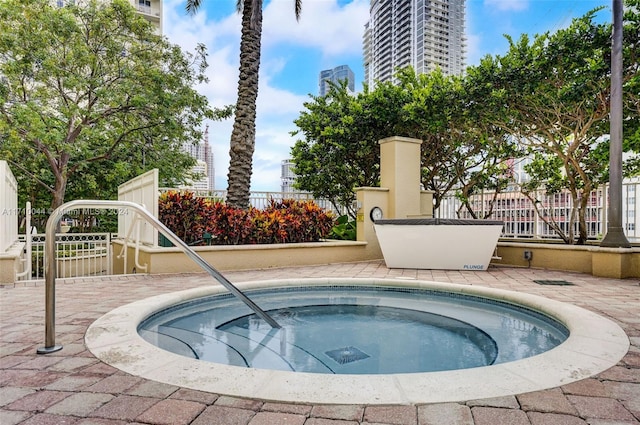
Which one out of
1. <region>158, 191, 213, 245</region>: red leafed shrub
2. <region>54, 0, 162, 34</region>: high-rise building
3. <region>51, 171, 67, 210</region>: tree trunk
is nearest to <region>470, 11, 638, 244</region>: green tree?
<region>158, 191, 213, 245</region>: red leafed shrub

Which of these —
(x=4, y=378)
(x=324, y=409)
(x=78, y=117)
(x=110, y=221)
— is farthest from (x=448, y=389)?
(x=110, y=221)

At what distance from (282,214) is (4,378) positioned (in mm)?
5580

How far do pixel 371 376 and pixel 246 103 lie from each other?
6853mm

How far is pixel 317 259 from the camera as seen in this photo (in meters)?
6.97

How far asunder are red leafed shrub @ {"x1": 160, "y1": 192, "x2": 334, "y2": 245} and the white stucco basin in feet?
5.64

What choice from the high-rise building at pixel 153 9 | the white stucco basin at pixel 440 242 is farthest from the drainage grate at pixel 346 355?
the high-rise building at pixel 153 9

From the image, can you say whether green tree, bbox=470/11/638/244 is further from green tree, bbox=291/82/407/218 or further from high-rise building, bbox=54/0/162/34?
high-rise building, bbox=54/0/162/34

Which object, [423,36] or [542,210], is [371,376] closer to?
[542,210]

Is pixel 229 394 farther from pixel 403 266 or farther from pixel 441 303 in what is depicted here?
pixel 403 266

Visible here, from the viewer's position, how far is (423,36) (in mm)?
17375

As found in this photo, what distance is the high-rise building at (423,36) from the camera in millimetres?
17266

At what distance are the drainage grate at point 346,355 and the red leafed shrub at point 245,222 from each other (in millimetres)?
4320

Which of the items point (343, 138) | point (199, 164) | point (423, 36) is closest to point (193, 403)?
point (343, 138)

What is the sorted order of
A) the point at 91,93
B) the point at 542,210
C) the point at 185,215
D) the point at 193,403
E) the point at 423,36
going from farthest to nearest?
the point at 423,36 < the point at 91,93 < the point at 542,210 < the point at 185,215 < the point at 193,403
